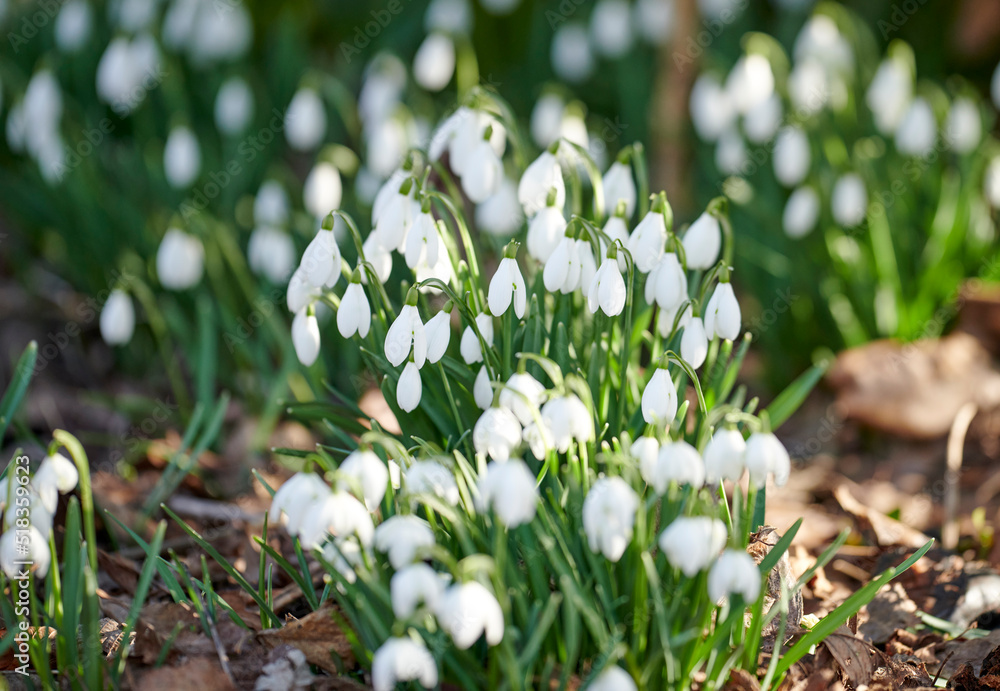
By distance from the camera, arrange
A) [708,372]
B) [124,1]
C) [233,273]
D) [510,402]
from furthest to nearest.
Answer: [124,1]
[233,273]
[708,372]
[510,402]

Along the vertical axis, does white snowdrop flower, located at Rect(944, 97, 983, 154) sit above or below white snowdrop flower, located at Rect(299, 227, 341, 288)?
below

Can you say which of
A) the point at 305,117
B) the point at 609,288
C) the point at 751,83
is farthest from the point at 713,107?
the point at 609,288

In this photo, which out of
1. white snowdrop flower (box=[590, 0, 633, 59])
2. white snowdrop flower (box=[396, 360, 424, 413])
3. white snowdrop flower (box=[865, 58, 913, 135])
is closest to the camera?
white snowdrop flower (box=[396, 360, 424, 413])

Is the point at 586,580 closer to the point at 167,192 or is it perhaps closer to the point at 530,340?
the point at 530,340

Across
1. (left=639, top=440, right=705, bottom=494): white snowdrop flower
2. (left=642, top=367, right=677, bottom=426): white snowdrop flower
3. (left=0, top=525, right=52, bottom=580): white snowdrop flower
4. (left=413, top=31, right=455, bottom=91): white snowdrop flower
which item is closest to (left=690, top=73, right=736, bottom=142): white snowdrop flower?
(left=413, top=31, right=455, bottom=91): white snowdrop flower

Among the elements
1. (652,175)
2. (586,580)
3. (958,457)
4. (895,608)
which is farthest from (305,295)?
(652,175)

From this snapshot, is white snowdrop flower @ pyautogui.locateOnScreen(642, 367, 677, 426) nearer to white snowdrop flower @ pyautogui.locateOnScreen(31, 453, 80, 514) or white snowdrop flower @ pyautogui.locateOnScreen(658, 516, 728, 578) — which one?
white snowdrop flower @ pyautogui.locateOnScreen(658, 516, 728, 578)
